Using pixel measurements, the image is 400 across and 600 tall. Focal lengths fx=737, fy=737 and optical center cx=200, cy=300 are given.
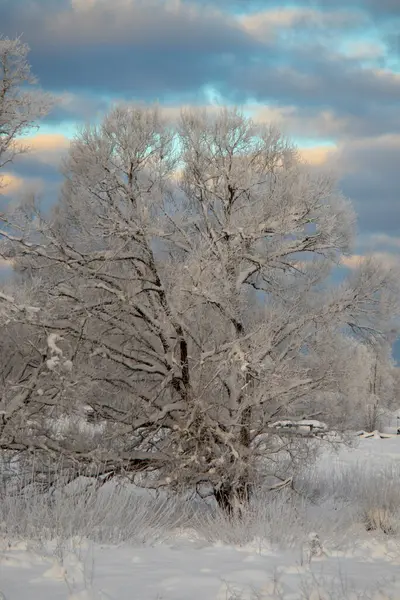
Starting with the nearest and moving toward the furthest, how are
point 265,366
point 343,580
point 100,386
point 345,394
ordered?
point 343,580 < point 265,366 < point 100,386 < point 345,394

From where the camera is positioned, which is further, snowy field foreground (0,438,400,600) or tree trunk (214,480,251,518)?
tree trunk (214,480,251,518)

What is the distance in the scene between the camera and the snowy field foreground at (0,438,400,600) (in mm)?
4805

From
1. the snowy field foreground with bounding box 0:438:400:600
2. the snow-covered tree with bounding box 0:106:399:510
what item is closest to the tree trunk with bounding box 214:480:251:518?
the snow-covered tree with bounding box 0:106:399:510

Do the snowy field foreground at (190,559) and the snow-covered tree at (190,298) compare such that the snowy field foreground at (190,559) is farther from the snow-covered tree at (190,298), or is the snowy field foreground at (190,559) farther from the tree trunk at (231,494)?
the snow-covered tree at (190,298)

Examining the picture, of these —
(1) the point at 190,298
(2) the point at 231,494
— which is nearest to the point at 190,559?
(2) the point at 231,494

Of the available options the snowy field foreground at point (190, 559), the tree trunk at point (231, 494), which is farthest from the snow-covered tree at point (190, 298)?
the snowy field foreground at point (190, 559)

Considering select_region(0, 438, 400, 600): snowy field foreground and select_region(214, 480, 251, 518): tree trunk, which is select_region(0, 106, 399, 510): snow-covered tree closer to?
select_region(214, 480, 251, 518): tree trunk

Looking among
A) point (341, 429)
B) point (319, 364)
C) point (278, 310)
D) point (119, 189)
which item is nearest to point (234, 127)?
point (119, 189)

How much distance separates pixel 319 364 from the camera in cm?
1130

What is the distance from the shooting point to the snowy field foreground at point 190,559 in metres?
4.80

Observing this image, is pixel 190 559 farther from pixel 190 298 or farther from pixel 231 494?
pixel 190 298

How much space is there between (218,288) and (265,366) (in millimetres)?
1350

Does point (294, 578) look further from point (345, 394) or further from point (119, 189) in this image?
point (119, 189)

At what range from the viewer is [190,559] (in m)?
6.10
